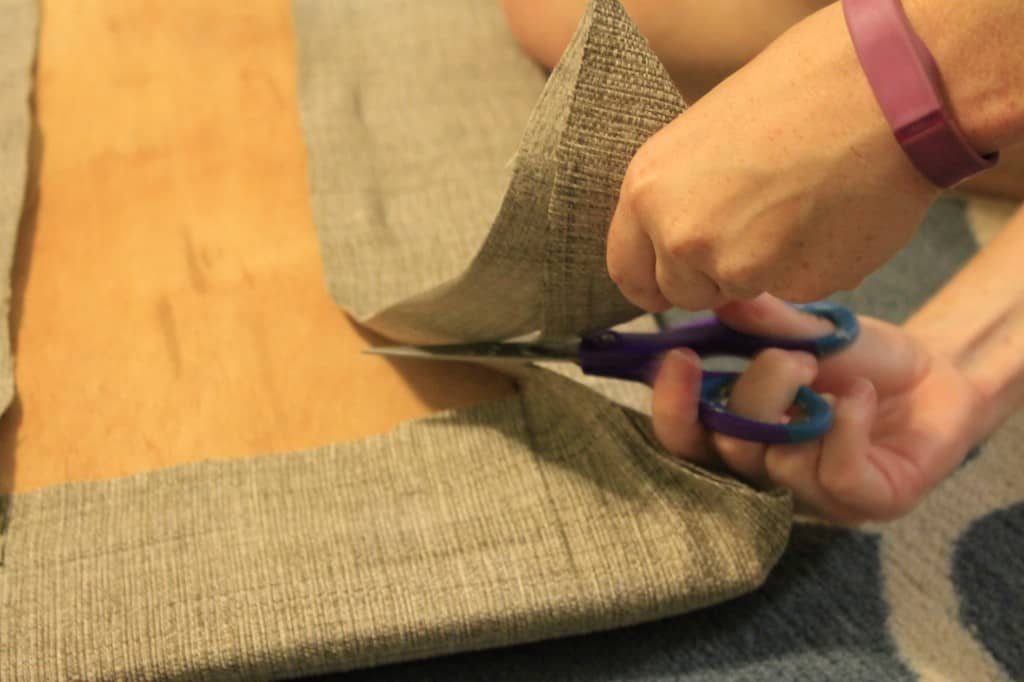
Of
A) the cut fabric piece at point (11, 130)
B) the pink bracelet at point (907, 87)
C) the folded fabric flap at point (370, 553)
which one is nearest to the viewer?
the pink bracelet at point (907, 87)

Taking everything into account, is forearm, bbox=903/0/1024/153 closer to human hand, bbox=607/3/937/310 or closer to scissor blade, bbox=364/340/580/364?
human hand, bbox=607/3/937/310

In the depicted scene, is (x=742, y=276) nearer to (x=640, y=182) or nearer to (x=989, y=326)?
(x=640, y=182)

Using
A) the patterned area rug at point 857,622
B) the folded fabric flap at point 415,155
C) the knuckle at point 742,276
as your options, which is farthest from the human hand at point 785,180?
the patterned area rug at point 857,622

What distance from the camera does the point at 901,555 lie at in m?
0.54

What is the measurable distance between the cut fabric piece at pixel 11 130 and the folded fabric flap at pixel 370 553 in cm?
7

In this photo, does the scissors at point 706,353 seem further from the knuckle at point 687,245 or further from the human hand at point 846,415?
the knuckle at point 687,245

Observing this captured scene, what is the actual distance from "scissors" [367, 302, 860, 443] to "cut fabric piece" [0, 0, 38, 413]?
278mm

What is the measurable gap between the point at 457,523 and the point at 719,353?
170 mm

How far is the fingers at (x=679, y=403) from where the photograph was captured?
45 centimetres

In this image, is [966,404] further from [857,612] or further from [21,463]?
[21,463]

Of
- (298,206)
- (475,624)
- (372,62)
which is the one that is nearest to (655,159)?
(475,624)

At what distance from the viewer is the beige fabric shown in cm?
42

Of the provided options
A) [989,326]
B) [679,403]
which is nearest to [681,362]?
[679,403]

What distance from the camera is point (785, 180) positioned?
349mm
